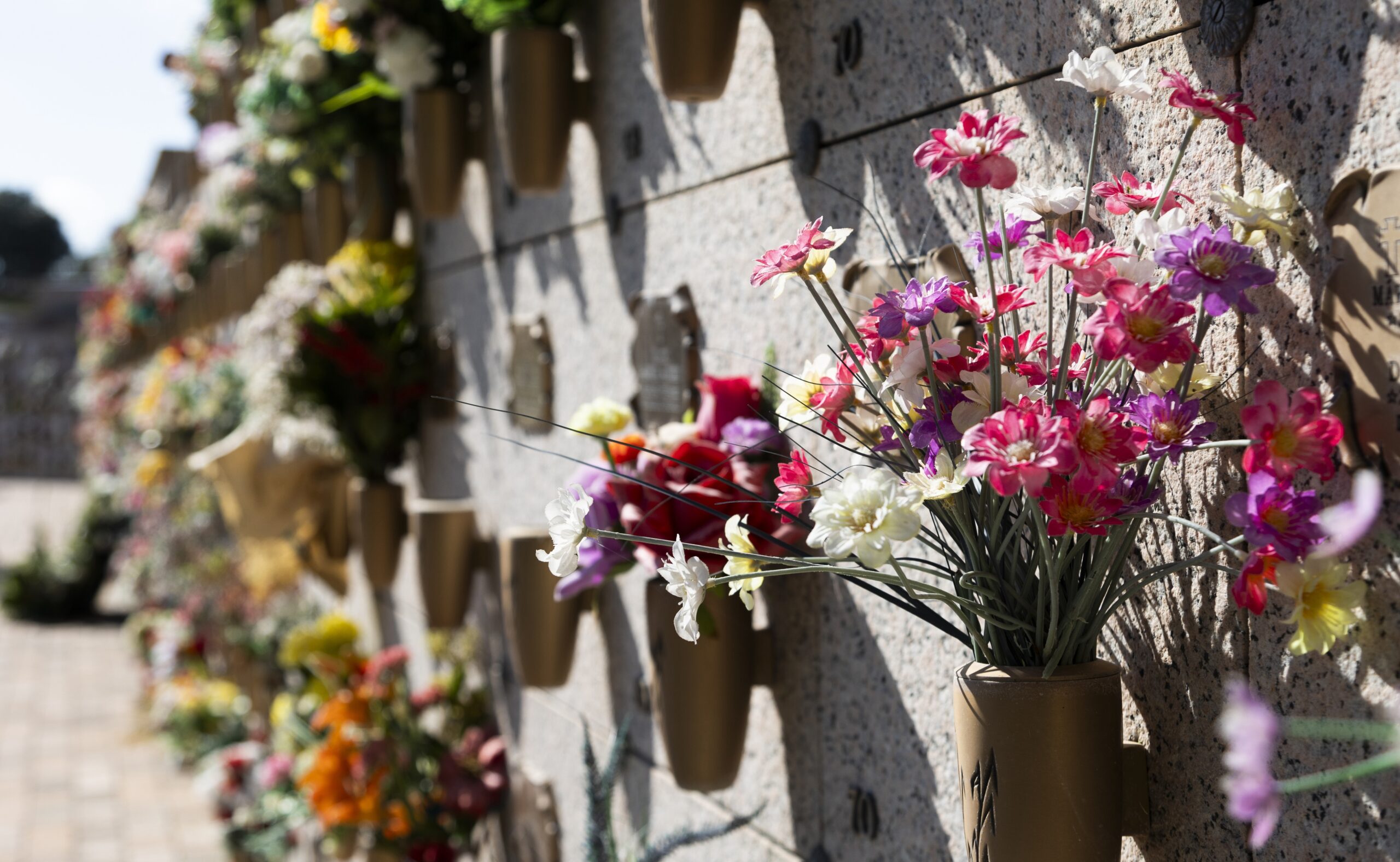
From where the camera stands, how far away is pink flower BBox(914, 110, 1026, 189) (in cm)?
90

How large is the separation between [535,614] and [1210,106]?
1.54 metres

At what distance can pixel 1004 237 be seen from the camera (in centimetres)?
94

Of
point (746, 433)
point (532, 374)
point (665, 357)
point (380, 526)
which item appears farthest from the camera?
point (380, 526)

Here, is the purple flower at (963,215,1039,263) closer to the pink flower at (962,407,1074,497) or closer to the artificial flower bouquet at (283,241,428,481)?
the pink flower at (962,407,1074,497)

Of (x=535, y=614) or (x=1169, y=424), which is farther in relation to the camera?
(x=535, y=614)

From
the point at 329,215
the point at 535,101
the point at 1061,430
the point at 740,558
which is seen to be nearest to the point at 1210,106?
the point at 1061,430

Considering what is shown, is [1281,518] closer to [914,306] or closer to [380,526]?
[914,306]

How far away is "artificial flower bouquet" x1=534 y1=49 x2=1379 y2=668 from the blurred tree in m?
28.8

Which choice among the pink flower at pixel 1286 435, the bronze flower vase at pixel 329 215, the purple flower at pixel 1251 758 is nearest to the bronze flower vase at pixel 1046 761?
the pink flower at pixel 1286 435

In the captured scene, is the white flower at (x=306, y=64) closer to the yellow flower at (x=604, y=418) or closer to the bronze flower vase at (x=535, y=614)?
the bronze flower vase at (x=535, y=614)

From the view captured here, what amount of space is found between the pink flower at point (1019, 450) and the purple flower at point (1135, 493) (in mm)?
108

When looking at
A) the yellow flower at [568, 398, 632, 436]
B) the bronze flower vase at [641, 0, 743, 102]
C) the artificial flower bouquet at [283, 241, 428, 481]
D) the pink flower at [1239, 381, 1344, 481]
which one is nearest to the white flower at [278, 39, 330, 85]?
the artificial flower bouquet at [283, 241, 428, 481]

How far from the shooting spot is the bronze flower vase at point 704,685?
1.61m

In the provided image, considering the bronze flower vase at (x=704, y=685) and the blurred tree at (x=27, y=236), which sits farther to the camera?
the blurred tree at (x=27, y=236)
